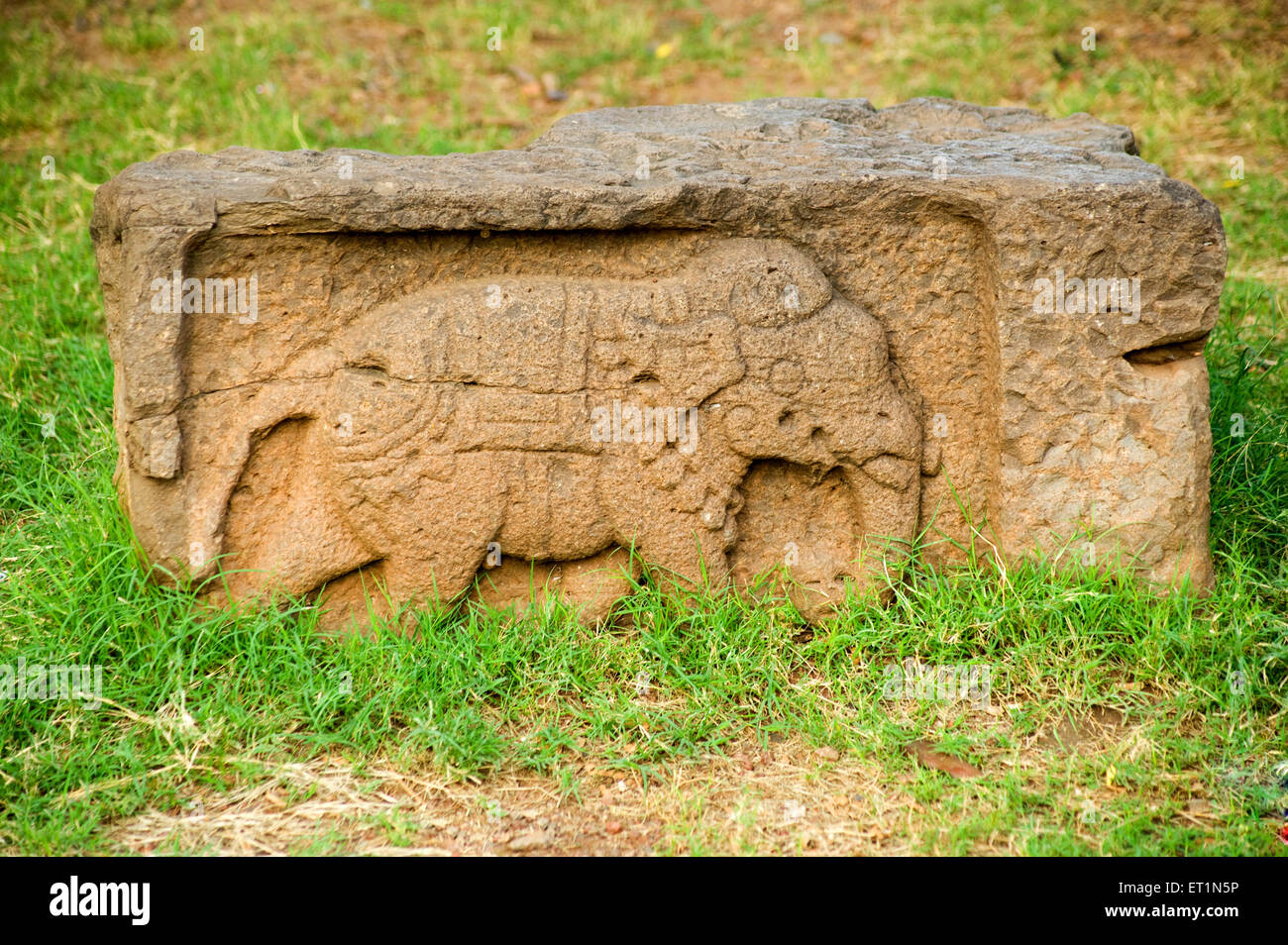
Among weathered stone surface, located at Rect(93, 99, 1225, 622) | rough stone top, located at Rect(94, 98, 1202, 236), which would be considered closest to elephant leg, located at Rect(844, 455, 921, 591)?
weathered stone surface, located at Rect(93, 99, 1225, 622)

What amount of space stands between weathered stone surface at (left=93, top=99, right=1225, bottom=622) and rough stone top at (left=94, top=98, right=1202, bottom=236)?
13 mm

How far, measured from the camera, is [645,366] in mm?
3271

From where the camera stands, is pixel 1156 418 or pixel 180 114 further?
pixel 180 114

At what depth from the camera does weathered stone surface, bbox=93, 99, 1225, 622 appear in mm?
3182

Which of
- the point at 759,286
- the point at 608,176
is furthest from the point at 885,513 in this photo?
the point at 608,176

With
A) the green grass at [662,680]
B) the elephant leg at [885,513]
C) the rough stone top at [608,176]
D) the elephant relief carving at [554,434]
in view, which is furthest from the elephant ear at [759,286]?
the green grass at [662,680]

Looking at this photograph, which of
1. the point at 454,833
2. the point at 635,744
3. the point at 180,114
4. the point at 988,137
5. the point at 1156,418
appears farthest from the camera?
the point at 180,114

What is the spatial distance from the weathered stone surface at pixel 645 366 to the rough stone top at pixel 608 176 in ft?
0.04

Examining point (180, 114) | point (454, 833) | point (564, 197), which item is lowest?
point (454, 833)

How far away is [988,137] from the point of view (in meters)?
3.88

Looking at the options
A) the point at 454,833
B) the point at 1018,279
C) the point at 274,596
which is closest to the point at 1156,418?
the point at 1018,279

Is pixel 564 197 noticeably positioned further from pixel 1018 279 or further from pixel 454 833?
pixel 454 833

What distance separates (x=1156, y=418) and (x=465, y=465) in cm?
193

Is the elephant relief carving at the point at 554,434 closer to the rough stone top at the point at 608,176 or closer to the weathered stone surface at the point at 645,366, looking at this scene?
the weathered stone surface at the point at 645,366
